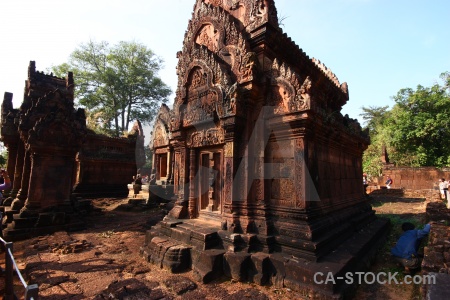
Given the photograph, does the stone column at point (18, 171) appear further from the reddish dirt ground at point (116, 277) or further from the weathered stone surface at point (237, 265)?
the weathered stone surface at point (237, 265)

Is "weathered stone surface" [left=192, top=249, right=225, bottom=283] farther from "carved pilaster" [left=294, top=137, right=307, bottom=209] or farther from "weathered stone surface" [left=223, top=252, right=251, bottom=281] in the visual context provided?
"carved pilaster" [left=294, top=137, right=307, bottom=209]

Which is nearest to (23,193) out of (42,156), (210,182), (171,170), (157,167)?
(42,156)

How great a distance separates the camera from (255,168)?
504 centimetres

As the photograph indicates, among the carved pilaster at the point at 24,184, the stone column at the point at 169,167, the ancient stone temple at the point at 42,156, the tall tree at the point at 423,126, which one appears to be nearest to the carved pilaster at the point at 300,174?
the ancient stone temple at the point at 42,156

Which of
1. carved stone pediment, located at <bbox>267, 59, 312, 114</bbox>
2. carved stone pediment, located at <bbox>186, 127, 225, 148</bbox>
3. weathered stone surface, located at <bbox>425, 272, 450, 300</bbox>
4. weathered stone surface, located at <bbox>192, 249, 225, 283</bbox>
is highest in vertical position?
carved stone pediment, located at <bbox>267, 59, 312, 114</bbox>

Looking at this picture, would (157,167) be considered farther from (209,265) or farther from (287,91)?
(287,91)

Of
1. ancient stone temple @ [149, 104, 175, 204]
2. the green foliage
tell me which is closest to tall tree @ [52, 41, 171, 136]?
ancient stone temple @ [149, 104, 175, 204]

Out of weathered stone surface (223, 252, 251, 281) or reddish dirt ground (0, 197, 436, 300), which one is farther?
weathered stone surface (223, 252, 251, 281)

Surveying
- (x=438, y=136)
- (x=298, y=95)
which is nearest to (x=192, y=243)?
(x=298, y=95)

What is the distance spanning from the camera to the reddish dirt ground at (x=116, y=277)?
368cm

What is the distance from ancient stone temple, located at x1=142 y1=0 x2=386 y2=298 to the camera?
13.7 feet

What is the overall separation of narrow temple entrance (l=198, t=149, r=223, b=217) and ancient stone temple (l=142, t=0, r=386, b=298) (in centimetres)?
3

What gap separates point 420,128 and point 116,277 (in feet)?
83.0

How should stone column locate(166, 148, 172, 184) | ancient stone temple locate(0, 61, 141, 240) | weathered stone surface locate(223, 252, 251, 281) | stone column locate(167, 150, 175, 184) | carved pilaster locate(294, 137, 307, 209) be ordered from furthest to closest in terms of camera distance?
stone column locate(166, 148, 172, 184) → stone column locate(167, 150, 175, 184) → ancient stone temple locate(0, 61, 141, 240) → carved pilaster locate(294, 137, 307, 209) → weathered stone surface locate(223, 252, 251, 281)
